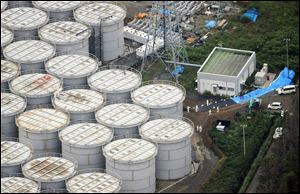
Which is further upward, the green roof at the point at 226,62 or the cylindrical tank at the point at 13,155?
the green roof at the point at 226,62

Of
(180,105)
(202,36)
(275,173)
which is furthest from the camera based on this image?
(202,36)

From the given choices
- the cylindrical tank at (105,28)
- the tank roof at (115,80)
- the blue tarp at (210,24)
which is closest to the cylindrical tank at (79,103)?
the tank roof at (115,80)

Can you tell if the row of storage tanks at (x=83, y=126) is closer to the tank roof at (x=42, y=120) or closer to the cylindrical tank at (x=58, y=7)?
the tank roof at (x=42, y=120)

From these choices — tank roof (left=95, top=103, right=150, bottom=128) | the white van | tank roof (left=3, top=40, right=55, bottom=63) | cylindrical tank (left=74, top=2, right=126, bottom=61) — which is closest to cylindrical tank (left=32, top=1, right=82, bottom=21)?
cylindrical tank (left=74, top=2, right=126, bottom=61)

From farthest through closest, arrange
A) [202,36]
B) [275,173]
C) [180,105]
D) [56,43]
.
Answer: [202,36]
[56,43]
[180,105]
[275,173]

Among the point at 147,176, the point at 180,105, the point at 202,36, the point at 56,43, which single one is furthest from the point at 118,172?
the point at 202,36

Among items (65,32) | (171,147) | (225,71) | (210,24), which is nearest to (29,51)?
(65,32)

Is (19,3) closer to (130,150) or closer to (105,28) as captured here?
(105,28)

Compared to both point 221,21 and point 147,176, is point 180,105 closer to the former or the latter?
point 147,176
